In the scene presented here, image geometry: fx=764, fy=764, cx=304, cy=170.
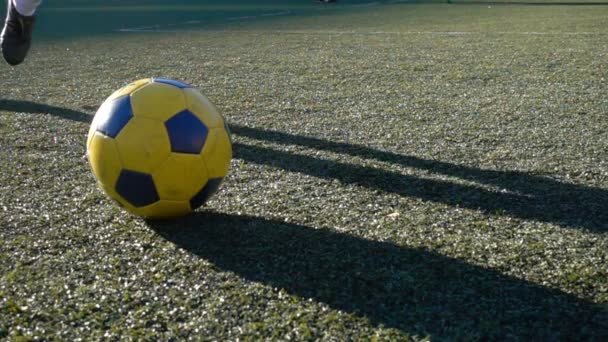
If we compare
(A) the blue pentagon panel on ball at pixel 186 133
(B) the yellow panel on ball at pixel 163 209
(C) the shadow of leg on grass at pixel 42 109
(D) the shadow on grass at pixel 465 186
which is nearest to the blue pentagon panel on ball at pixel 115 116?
Result: (A) the blue pentagon panel on ball at pixel 186 133

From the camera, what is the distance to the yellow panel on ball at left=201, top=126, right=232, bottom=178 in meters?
2.56

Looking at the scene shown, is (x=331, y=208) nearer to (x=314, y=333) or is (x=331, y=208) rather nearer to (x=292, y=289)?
(x=292, y=289)

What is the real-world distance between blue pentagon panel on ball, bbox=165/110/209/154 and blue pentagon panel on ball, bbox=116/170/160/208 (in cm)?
14

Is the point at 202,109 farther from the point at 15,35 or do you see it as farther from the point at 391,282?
the point at 15,35

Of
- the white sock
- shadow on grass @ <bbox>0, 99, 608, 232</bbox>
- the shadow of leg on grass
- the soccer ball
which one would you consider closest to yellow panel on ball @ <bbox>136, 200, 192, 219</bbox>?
the soccer ball

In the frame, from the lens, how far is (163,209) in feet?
8.32

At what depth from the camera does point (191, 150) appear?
2.52 meters

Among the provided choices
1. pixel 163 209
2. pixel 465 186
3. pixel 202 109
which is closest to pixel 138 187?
pixel 163 209

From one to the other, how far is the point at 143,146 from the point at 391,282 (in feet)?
3.06

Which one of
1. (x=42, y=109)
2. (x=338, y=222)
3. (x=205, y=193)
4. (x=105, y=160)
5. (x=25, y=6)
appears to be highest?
(x=25, y=6)

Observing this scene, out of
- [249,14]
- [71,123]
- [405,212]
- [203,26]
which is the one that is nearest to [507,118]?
[405,212]

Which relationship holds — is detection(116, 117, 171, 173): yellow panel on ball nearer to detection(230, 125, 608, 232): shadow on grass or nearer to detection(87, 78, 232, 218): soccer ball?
detection(87, 78, 232, 218): soccer ball

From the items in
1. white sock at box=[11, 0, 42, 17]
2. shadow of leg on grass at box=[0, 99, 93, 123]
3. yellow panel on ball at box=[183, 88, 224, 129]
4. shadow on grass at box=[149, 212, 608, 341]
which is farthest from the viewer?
shadow of leg on grass at box=[0, 99, 93, 123]

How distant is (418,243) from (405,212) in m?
0.32
